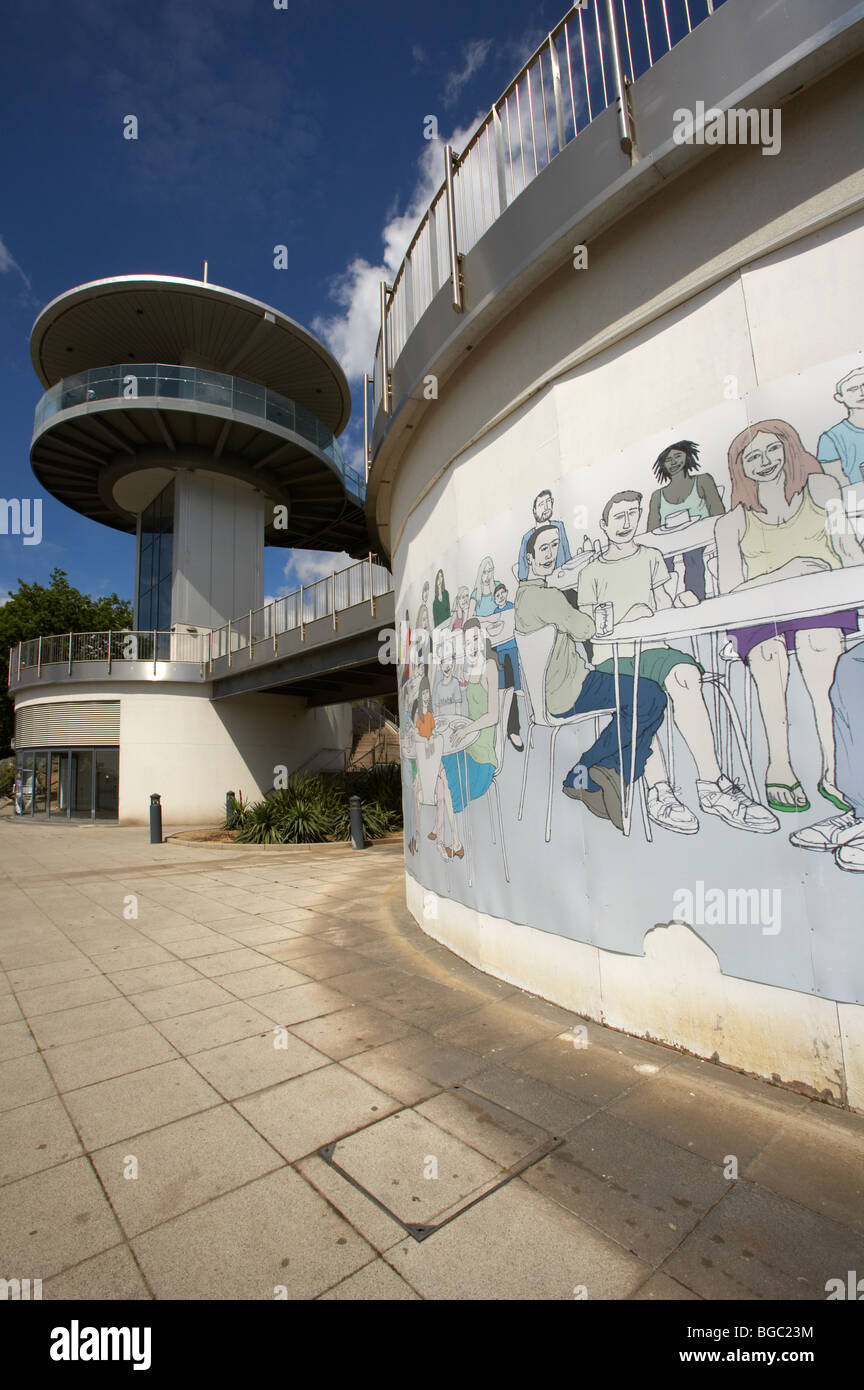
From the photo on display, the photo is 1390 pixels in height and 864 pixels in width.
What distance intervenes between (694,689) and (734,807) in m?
0.69

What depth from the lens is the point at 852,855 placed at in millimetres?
3160

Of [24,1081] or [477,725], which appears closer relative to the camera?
[24,1081]

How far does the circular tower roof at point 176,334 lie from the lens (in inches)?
922

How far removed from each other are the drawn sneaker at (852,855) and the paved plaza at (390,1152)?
3.92 ft

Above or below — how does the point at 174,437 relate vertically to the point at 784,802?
above

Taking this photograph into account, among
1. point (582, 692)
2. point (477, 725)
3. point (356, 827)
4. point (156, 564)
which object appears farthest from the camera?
point (156, 564)

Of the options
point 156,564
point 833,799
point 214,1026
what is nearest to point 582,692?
point 833,799

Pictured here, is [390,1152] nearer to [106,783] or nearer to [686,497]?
[686,497]

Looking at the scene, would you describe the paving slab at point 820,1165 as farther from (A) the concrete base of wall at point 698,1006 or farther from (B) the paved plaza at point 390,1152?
(A) the concrete base of wall at point 698,1006

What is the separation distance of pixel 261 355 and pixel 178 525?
8.32 metres

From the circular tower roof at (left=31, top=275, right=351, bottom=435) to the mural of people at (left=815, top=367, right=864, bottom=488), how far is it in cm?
A: 2603

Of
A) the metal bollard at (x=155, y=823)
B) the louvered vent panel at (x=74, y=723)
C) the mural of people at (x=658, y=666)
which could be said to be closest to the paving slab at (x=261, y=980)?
the mural of people at (x=658, y=666)
